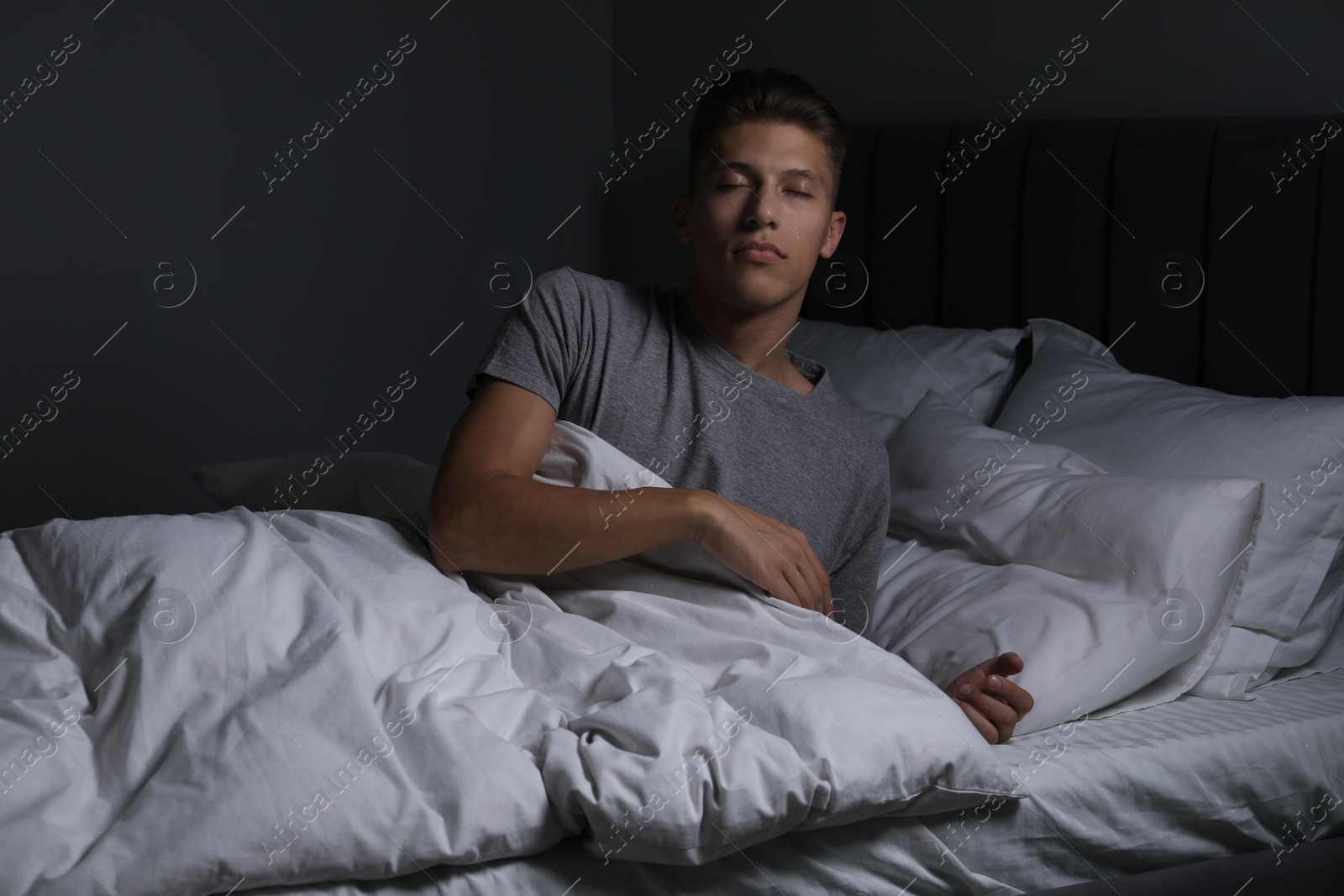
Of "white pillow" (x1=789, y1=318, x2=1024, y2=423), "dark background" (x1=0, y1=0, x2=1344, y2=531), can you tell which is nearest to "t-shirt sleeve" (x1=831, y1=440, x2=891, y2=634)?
"white pillow" (x1=789, y1=318, x2=1024, y2=423)

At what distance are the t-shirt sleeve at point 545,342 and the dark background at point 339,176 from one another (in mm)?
1162

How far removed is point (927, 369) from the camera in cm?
198

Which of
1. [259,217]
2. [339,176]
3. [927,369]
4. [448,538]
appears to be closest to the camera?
[448,538]

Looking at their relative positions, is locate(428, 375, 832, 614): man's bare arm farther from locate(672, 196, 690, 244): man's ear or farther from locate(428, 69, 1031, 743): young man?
locate(672, 196, 690, 244): man's ear

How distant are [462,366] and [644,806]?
249 centimetres

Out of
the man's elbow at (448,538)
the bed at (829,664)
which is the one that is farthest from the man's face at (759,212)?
the man's elbow at (448,538)

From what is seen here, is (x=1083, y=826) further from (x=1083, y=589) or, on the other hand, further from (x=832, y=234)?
(x=832, y=234)

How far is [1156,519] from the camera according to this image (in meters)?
1.30

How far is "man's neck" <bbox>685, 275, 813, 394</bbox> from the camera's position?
148cm

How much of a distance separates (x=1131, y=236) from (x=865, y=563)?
0.79 metres

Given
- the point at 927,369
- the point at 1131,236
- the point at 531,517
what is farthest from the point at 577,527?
the point at 1131,236

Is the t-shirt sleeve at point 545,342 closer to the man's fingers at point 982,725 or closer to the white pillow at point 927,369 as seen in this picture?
the man's fingers at point 982,725

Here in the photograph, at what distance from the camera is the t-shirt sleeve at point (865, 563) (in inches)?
55.1

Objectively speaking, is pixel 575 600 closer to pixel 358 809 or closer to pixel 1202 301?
pixel 358 809
